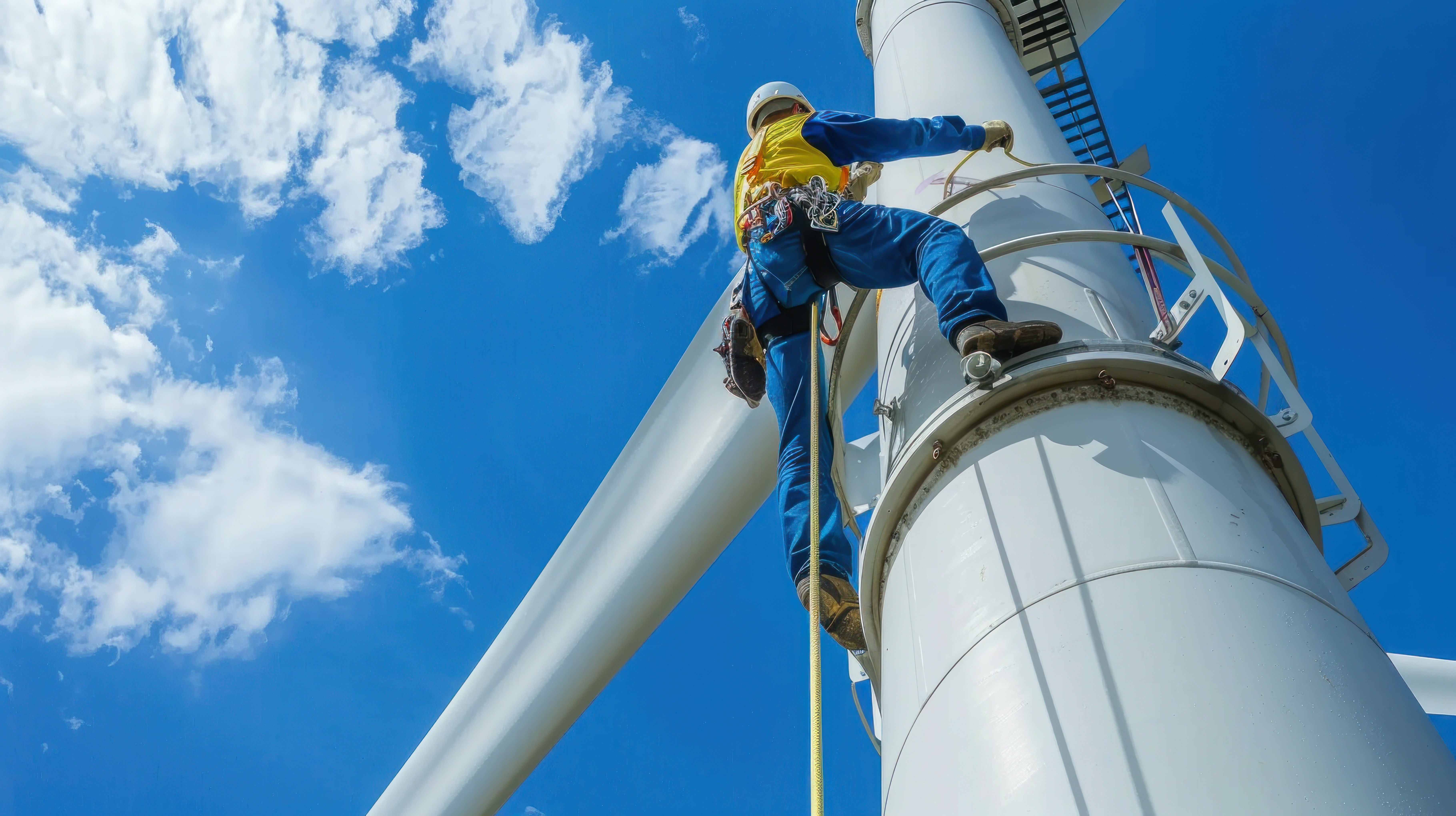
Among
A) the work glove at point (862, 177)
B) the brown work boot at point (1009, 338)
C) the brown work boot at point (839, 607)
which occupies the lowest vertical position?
the brown work boot at point (839, 607)

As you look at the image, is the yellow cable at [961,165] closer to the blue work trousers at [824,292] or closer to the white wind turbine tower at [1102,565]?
the white wind turbine tower at [1102,565]

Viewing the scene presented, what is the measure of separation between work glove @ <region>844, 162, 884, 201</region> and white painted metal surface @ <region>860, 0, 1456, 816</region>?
5.38ft

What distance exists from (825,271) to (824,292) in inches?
6.8

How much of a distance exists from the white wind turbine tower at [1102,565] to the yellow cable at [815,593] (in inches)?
12.3

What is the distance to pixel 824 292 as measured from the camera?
473cm

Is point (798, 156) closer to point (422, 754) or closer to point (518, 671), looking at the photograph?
point (518, 671)

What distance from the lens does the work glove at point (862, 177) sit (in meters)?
5.59

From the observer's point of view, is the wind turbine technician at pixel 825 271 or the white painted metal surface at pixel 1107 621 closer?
the white painted metal surface at pixel 1107 621

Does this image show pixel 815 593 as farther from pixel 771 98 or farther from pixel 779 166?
pixel 771 98

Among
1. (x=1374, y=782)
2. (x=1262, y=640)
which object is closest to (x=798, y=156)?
(x=1262, y=640)

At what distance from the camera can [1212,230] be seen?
443 cm

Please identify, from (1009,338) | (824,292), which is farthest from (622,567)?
(1009,338)

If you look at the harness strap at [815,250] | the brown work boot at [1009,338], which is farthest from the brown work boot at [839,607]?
the harness strap at [815,250]

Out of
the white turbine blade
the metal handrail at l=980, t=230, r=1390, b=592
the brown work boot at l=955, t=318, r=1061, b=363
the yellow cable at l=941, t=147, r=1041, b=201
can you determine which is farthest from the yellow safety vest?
the white turbine blade
